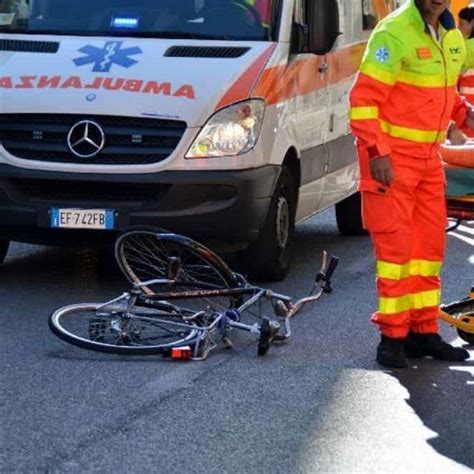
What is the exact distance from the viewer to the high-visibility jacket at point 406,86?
7.04 metres

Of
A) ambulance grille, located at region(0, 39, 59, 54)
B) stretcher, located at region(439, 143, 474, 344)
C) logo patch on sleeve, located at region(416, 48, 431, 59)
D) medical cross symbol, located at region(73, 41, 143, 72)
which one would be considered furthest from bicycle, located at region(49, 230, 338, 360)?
ambulance grille, located at region(0, 39, 59, 54)

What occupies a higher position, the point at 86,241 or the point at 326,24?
the point at 326,24

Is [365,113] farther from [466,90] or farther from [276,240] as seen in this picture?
[466,90]

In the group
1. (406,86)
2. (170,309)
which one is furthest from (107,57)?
(406,86)

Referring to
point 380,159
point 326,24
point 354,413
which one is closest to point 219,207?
point 326,24

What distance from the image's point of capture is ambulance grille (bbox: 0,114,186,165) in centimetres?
906

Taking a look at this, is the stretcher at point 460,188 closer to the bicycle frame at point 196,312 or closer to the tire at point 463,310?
the tire at point 463,310

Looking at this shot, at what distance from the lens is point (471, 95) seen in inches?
477

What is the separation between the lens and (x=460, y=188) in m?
7.63

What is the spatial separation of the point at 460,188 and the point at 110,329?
1783 millimetres

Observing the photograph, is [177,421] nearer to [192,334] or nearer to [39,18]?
[192,334]

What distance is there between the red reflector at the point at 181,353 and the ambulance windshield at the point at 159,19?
272 cm

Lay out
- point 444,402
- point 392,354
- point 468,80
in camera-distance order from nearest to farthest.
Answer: point 444,402
point 392,354
point 468,80

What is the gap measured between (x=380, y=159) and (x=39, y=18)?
138 inches
